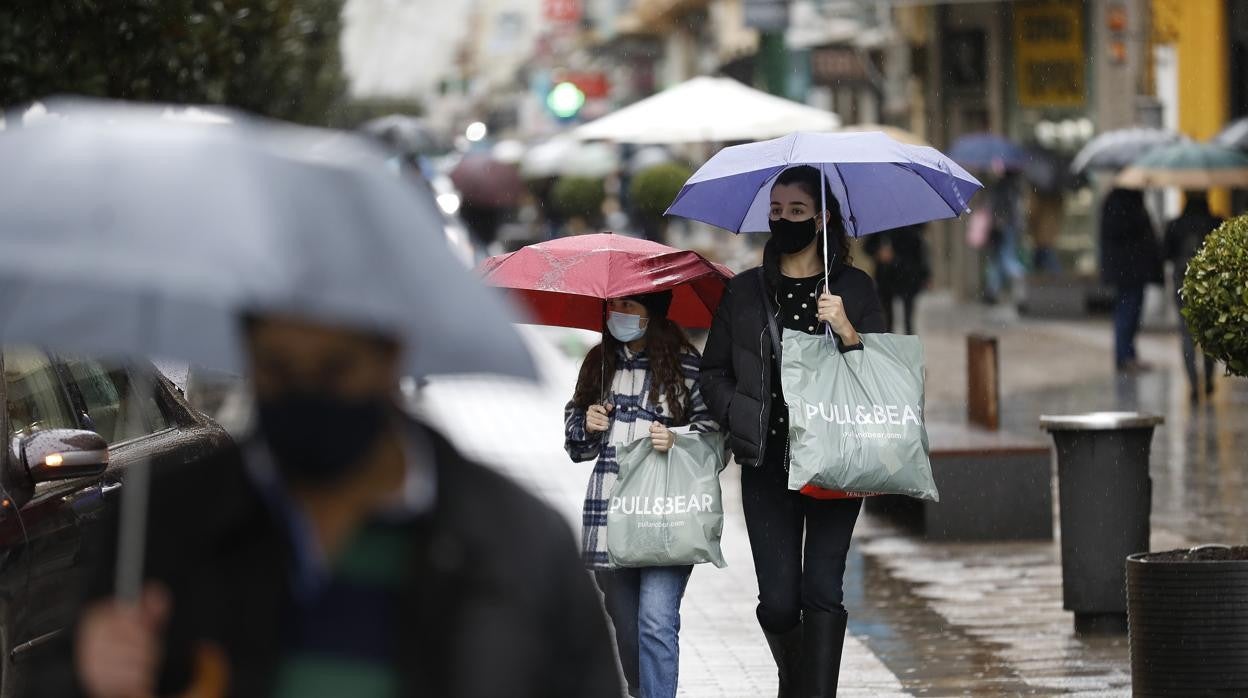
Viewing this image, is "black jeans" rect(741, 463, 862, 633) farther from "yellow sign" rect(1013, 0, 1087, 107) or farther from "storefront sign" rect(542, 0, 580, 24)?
"storefront sign" rect(542, 0, 580, 24)

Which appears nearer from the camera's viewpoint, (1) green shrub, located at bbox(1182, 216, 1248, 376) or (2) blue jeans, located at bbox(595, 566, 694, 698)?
(2) blue jeans, located at bbox(595, 566, 694, 698)

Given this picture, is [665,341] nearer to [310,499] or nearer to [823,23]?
[310,499]

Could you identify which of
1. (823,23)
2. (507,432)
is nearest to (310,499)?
(507,432)

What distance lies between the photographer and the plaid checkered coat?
634cm

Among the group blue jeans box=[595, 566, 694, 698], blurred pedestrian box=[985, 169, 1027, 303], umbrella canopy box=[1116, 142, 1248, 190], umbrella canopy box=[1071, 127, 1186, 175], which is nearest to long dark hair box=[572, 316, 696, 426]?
blue jeans box=[595, 566, 694, 698]

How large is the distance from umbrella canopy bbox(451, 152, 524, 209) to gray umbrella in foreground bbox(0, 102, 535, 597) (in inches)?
1531

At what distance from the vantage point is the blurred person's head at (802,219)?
21.3 feet

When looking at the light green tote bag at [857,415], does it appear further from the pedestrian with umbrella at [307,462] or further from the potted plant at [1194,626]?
the pedestrian with umbrella at [307,462]

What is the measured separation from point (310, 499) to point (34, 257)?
16.2 inches

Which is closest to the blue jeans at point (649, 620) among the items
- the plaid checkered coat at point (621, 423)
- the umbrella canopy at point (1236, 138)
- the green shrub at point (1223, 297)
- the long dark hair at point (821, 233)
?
the plaid checkered coat at point (621, 423)

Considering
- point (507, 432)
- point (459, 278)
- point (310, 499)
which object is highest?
point (459, 278)

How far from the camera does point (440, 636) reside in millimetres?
2416

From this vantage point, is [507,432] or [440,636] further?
[507,432]

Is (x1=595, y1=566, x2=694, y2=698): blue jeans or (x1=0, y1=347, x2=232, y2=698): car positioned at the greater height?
(x1=0, y1=347, x2=232, y2=698): car
